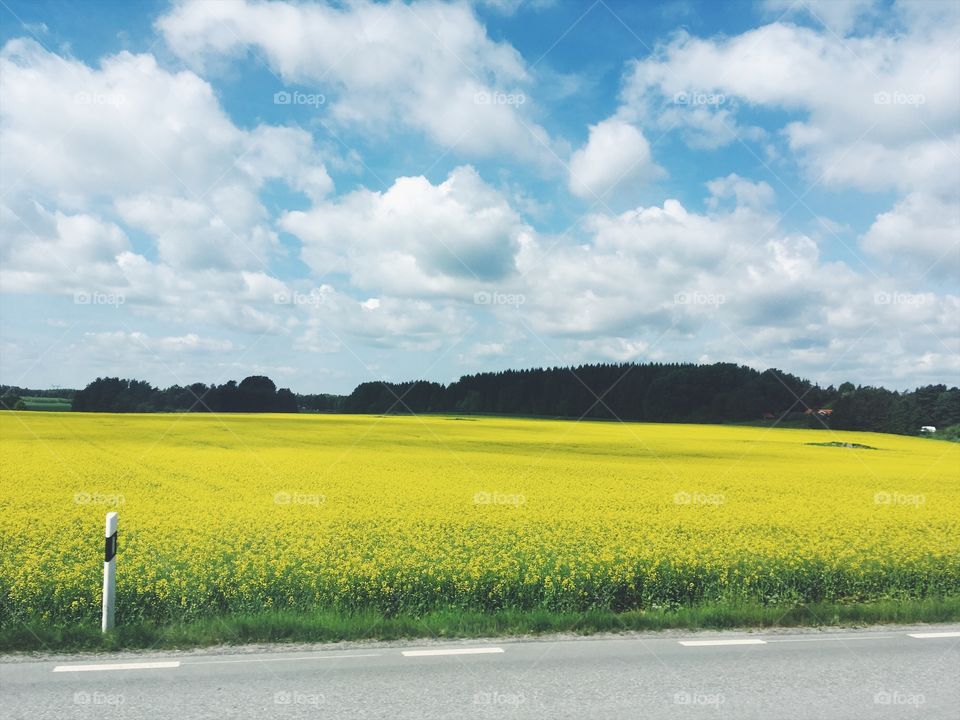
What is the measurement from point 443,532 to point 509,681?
6533 mm

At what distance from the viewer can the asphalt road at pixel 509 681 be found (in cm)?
564

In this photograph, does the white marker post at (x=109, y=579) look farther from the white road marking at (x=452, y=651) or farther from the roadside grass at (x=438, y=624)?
the white road marking at (x=452, y=651)

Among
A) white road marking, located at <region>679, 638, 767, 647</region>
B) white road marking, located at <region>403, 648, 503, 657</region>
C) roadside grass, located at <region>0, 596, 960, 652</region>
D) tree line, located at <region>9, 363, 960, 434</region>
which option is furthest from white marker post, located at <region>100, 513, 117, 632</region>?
tree line, located at <region>9, 363, 960, 434</region>

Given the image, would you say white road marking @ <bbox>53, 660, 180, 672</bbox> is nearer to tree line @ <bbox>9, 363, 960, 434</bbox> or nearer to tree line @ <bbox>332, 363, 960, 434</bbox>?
tree line @ <bbox>9, 363, 960, 434</bbox>

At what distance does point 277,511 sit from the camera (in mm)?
14953

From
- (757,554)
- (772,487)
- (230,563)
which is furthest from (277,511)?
(772,487)

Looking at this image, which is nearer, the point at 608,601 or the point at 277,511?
the point at 608,601

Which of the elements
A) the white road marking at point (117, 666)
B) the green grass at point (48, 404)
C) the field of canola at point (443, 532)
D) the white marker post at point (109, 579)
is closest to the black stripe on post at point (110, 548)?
the white marker post at point (109, 579)

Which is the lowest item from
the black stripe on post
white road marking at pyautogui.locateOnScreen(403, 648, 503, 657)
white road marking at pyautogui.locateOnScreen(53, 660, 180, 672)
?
white road marking at pyautogui.locateOnScreen(403, 648, 503, 657)

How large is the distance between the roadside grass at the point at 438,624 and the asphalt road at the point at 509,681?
1.19ft

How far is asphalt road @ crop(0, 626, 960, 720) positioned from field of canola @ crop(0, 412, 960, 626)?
162 cm

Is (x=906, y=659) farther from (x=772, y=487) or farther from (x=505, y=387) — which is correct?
(x=505, y=387)

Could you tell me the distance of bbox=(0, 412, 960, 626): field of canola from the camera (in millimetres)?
9047

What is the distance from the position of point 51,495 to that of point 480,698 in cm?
1495
